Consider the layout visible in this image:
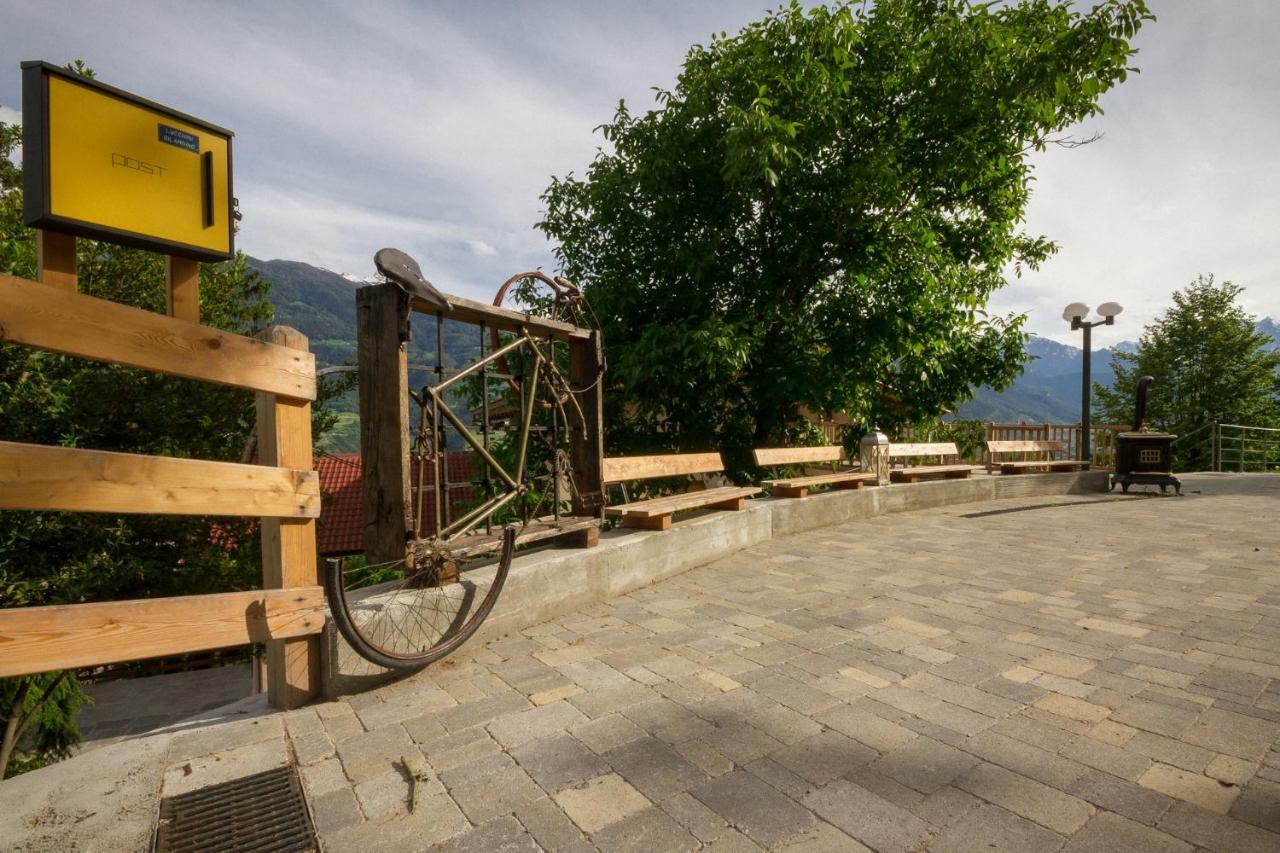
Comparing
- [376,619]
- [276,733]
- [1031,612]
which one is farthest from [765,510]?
[276,733]

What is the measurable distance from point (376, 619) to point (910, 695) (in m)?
2.61

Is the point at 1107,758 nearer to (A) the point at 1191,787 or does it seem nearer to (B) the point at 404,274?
(A) the point at 1191,787

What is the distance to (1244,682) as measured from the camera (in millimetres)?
3111

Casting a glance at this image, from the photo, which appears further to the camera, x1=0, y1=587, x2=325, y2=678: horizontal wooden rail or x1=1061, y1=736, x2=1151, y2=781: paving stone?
x1=1061, y1=736, x2=1151, y2=781: paving stone

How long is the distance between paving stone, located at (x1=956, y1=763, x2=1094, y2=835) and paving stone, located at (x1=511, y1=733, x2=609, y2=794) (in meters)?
1.32

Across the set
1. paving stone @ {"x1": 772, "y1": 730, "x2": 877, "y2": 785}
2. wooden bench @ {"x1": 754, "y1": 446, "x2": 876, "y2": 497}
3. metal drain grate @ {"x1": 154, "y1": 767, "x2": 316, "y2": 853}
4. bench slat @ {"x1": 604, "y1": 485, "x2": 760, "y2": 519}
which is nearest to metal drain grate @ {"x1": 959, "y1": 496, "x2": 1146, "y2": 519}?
wooden bench @ {"x1": 754, "y1": 446, "x2": 876, "y2": 497}

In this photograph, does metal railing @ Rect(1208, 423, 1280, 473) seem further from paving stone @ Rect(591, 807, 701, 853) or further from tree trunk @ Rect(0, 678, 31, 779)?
tree trunk @ Rect(0, 678, 31, 779)

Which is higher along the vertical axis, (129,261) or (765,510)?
(129,261)

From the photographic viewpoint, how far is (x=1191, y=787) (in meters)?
2.22

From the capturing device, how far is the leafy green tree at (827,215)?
8.51 metres

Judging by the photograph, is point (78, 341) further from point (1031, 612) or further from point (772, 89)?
point (772, 89)

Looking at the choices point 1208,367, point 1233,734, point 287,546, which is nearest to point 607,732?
point 287,546

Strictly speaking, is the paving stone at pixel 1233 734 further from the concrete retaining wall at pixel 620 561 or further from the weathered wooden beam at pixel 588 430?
the weathered wooden beam at pixel 588 430

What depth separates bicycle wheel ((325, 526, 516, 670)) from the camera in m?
3.03
